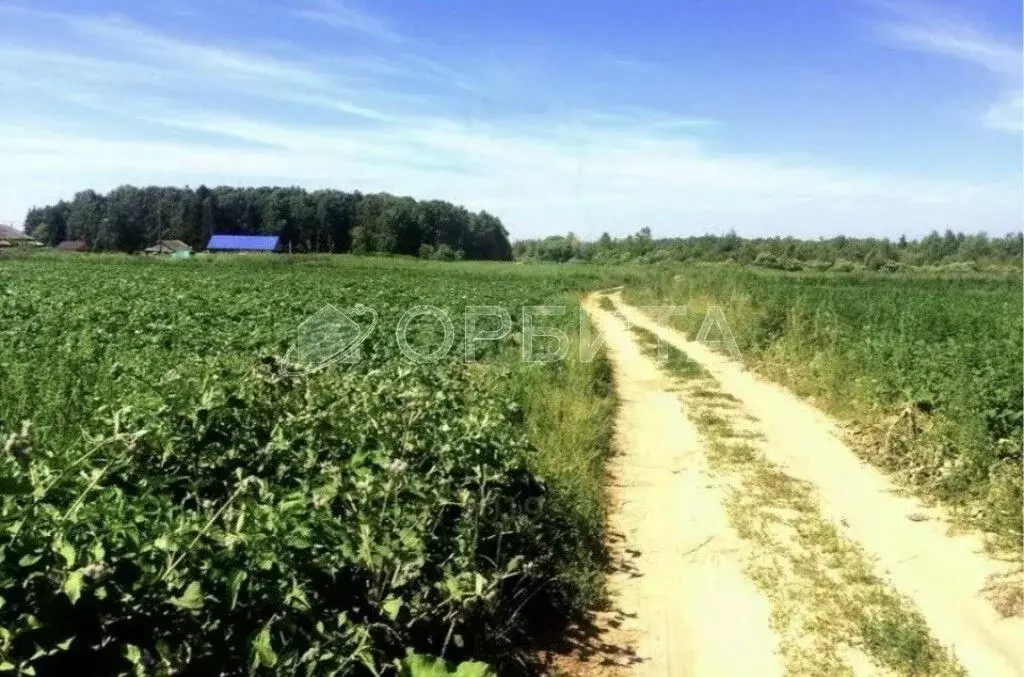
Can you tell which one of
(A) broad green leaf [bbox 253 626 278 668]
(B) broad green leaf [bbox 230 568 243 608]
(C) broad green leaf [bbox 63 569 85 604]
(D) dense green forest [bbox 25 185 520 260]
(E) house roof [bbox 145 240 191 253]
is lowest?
(A) broad green leaf [bbox 253 626 278 668]

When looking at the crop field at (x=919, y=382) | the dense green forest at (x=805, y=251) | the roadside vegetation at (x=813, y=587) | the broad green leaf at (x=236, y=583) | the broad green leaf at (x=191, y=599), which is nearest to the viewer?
the broad green leaf at (x=191, y=599)

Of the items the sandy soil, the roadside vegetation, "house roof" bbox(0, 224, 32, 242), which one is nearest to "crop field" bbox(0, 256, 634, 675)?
the sandy soil

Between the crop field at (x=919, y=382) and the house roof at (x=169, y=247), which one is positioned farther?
the house roof at (x=169, y=247)

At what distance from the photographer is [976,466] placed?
7.44 meters

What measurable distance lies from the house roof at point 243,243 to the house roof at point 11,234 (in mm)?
20752

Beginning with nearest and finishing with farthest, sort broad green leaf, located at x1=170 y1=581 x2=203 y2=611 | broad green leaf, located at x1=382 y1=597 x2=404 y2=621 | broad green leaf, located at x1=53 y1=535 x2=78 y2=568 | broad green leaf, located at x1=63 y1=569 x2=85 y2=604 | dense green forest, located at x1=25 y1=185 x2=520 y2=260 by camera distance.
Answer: broad green leaf, located at x1=63 y1=569 x2=85 y2=604
broad green leaf, located at x1=53 y1=535 x2=78 y2=568
broad green leaf, located at x1=170 y1=581 x2=203 y2=611
broad green leaf, located at x1=382 y1=597 x2=404 y2=621
dense green forest, located at x1=25 y1=185 x2=520 y2=260

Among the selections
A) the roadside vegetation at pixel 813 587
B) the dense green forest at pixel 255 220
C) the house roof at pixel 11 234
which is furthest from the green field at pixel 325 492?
the house roof at pixel 11 234

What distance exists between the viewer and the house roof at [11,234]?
7811 centimetres

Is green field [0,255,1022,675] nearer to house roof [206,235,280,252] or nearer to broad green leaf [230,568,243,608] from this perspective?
broad green leaf [230,568,243,608]

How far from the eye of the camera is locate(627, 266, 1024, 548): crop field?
740 centimetres

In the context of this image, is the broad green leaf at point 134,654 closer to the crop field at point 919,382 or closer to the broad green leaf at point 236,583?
the broad green leaf at point 236,583

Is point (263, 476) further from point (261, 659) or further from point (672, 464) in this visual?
point (672, 464)

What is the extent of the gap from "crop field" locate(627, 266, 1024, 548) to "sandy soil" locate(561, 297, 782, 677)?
7.10 feet

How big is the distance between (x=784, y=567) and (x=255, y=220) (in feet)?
256
